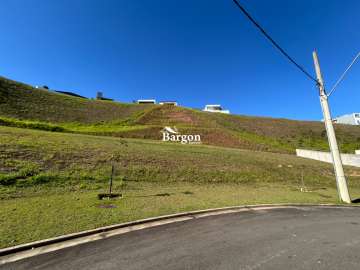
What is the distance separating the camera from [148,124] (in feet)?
131

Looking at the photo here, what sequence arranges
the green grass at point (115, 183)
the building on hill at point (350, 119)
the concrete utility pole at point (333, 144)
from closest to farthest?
the green grass at point (115, 183), the concrete utility pole at point (333, 144), the building on hill at point (350, 119)

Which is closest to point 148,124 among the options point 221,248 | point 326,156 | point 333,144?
point 326,156

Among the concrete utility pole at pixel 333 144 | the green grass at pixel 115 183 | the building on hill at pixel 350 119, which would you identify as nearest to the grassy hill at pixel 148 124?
the green grass at pixel 115 183

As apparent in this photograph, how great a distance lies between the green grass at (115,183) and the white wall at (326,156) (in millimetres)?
5985

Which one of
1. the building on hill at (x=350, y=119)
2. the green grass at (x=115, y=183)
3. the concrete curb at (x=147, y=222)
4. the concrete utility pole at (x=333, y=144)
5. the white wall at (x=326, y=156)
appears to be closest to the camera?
the concrete curb at (x=147, y=222)

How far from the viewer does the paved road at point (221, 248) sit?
4.05 m

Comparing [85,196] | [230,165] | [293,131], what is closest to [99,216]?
[85,196]

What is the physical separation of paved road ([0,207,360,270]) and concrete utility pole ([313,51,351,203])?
5.23 metres

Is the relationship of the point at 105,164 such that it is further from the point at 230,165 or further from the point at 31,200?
the point at 230,165

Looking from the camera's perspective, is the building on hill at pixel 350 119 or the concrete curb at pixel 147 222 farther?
the building on hill at pixel 350 119

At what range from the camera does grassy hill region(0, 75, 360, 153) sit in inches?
1272

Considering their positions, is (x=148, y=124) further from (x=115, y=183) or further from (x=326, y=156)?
(x=326, y=156)

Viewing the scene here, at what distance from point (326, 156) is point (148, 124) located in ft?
101

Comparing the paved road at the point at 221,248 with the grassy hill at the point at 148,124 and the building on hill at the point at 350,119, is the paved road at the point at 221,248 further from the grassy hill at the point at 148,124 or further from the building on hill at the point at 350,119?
the building on hill at the point at 350,119
